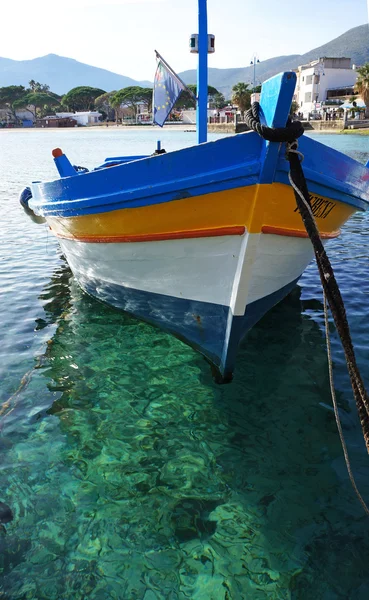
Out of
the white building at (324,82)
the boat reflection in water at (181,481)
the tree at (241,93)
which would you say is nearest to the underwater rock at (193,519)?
the boat reflection in water at (181,481)

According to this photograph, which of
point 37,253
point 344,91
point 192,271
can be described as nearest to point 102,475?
point 192,271

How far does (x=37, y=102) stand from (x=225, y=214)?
14647cm

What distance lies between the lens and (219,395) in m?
4.54

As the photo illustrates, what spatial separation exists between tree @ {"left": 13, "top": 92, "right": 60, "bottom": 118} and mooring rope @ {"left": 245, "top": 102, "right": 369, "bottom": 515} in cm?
14396

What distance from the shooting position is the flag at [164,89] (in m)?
5.69

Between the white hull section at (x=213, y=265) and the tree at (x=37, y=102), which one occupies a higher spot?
the tree at (x=37, y=102)

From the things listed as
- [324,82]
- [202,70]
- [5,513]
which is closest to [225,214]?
[202,70]

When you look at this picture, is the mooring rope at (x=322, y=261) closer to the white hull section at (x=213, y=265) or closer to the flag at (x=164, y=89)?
the white hull section at (x=213, y=265)

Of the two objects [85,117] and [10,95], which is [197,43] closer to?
[85,117]

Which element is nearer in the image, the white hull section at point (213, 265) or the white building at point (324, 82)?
the white hull section at point (213, 265)

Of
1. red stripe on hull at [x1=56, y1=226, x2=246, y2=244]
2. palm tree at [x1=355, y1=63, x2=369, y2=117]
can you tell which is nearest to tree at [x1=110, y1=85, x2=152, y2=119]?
palm tree at [x1=355, y1=63, x2=369, y2=117]

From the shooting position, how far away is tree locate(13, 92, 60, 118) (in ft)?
426

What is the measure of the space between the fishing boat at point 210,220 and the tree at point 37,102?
142120 mm

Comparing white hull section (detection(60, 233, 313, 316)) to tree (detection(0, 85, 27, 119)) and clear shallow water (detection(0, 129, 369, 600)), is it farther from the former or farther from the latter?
tree (detection(0, 85, 27, 119))
